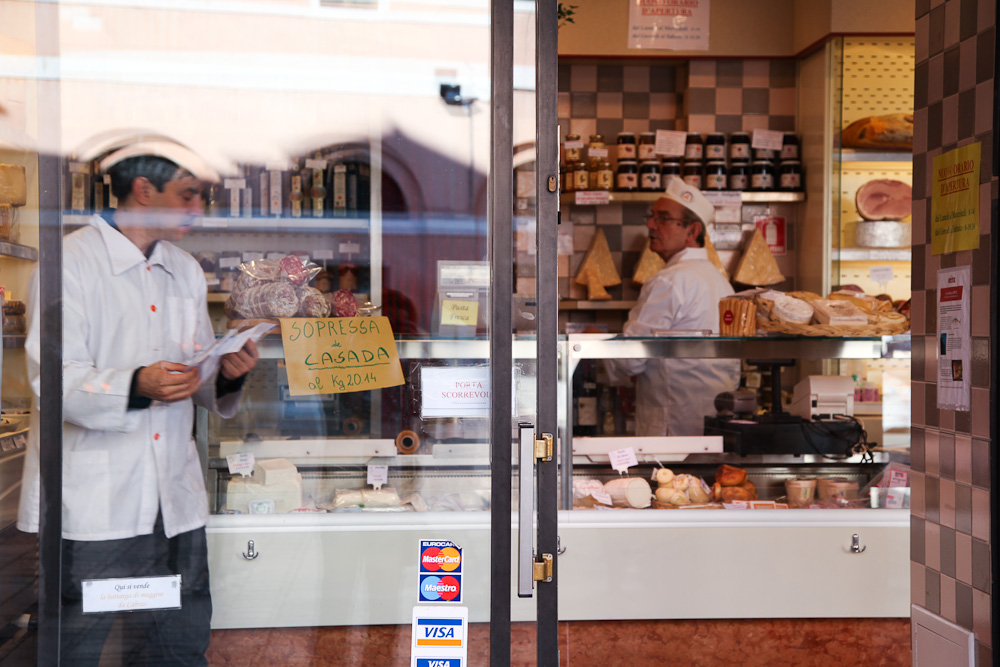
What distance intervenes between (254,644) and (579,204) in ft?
11.2

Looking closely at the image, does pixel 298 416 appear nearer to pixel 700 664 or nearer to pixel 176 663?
pixel 176 663

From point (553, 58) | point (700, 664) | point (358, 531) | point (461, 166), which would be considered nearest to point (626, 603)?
point (700, 664)

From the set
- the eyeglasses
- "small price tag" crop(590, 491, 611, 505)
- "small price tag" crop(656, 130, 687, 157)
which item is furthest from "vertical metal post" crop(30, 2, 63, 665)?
"small price tag" crop(656, 130, 687, 157)

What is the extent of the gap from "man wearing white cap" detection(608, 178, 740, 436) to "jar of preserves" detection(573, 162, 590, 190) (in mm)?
480

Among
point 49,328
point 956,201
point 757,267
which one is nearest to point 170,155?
point 49,328

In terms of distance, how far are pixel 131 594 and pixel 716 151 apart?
3.93 m

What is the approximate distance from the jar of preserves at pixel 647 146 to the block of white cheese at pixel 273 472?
3335 mm

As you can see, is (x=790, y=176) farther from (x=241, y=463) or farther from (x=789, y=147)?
(x=241, y=463)

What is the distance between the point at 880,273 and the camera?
4785mm

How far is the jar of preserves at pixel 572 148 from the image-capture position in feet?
15.8

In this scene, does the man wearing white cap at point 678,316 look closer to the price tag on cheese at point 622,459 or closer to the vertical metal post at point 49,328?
the price tag on cheese at point 622,459

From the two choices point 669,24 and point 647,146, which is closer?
point 669,24

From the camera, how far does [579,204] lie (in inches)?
193

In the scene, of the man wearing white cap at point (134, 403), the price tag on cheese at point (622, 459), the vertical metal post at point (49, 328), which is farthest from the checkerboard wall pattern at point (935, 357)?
the vertical metal post at point (49, 328)
